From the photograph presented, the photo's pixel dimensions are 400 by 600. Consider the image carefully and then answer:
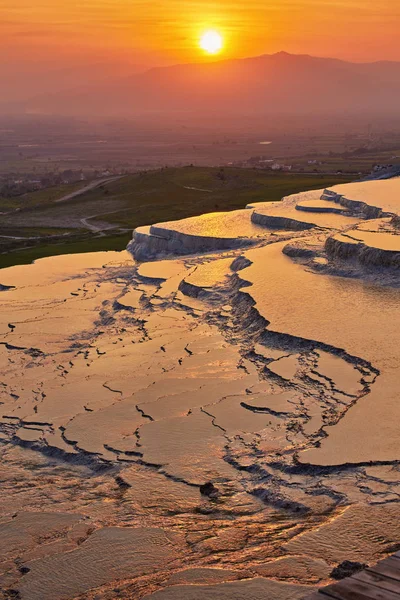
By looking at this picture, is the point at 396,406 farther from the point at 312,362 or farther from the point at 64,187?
the point at 64,187

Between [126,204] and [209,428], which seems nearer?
[209,428]

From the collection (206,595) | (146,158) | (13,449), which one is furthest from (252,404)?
(146,158)

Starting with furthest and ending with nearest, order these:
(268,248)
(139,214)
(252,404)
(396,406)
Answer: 1. (139,214)
2. (268,248)
3. (252,404)
4. (396,406)

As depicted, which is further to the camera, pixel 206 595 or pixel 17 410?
pixel 17 410

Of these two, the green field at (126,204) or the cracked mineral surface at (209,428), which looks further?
the green field at (126,204)
